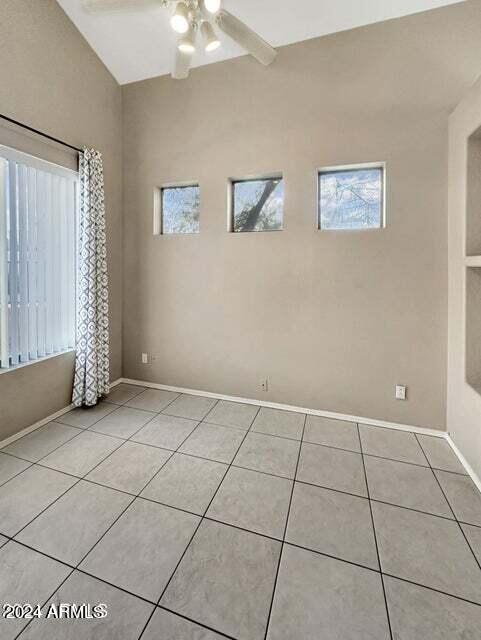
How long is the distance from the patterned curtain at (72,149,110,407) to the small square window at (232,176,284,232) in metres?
1.32

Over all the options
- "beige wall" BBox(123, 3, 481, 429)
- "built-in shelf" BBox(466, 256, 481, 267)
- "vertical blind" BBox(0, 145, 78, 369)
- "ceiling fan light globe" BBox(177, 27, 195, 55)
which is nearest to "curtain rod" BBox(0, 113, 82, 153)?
"vertical blind" BBox(0, 145, 78, 369)

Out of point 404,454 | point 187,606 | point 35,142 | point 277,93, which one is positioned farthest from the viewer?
point 277,93

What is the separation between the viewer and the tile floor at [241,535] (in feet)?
3.65

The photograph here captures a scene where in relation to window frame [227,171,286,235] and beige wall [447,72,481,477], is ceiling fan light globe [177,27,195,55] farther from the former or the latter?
beige wall [447,72,481,477]

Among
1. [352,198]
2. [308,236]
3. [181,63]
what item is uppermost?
[181,63]

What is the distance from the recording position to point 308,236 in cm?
266

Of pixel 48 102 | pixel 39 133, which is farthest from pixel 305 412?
pixel 48 102

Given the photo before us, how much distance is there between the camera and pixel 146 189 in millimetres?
3227

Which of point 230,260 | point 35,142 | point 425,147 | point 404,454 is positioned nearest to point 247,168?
point 230,260

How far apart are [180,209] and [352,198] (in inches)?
69.7

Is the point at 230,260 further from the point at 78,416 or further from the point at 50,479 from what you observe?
the point at 50,479

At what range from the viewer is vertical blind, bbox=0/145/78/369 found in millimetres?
2188

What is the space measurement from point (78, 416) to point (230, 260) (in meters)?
2.04

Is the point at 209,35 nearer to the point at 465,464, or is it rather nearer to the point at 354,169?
the point at 354,169
